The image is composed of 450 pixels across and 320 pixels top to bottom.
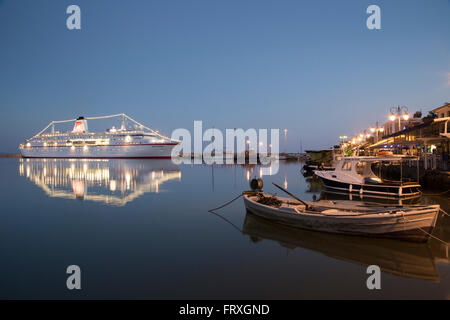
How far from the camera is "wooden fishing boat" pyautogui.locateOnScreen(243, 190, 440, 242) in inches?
309

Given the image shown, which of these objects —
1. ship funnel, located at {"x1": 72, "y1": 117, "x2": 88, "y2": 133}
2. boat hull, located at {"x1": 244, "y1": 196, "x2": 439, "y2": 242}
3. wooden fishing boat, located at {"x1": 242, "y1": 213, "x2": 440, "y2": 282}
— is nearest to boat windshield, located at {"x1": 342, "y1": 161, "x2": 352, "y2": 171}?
wooden fishing boat, located at {"x1": 242, "y1": 213, "x2": 440, "y2": 282}

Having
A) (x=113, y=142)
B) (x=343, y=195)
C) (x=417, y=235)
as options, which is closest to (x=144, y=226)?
(x=417, y=235)

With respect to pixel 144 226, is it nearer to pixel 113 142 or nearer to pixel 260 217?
pixel 260 217

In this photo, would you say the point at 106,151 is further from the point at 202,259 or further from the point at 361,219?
the point at 361,219

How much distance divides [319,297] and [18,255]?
816 cm

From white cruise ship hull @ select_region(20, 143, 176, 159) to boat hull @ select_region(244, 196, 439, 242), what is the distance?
76.7 metres

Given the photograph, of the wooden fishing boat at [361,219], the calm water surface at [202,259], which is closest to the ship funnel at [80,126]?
the calm water surface at [202,259]

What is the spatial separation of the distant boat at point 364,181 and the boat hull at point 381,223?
9.08 m

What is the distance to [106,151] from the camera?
89062 mm

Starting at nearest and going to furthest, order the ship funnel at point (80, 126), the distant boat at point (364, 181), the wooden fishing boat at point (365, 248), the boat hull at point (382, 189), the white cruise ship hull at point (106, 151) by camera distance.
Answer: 1. the wooden fishing boat at point (365, 248)
2. the boat hull at point (382, 189)
3. the distant boat at point (364, 181)
4. the white cruise ship hull at point (106, 151)
5. the ship funnel at point (80, 126)

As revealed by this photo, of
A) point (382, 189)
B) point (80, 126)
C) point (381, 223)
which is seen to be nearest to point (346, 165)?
point (382, 189)

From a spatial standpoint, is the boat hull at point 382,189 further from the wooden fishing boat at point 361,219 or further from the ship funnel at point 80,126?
the ship funnel at point 80,126

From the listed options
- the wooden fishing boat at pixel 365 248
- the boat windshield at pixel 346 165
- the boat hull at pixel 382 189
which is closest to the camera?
the wooden fishing boat at pixel 365 248

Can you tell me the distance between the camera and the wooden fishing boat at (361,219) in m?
7.86
